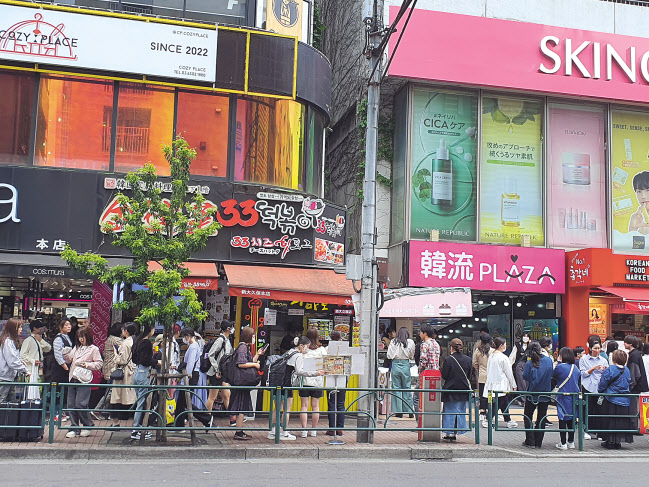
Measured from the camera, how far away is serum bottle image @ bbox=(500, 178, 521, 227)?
21594 millimetres

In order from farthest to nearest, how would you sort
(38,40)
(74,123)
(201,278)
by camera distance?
(74,123)
(38,40)
(201,278)

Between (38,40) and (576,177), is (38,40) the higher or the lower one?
the higher one

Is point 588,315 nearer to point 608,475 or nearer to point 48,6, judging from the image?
point 608,475

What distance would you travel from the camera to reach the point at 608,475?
412 inches

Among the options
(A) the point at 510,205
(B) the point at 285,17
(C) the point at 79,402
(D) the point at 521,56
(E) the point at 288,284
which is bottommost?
(C) the point at 79,402

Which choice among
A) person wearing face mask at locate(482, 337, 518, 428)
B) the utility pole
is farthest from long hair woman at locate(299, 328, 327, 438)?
person wearing face mask at locate(482, 337, 518, 428)

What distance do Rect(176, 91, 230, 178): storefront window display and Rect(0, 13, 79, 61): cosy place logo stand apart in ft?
8.76

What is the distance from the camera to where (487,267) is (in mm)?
20703

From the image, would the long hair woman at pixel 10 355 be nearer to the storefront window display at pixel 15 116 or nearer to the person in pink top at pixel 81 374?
the person in pink top at pixel 81 374

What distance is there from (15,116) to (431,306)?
10.2 meters

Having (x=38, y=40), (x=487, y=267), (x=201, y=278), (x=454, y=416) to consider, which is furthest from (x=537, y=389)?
(x=38, y=40)

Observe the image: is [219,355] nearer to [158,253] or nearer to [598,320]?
[158,253]

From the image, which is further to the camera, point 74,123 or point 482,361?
point 74,123

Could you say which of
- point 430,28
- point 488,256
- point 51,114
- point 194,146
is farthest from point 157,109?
point 488,256
